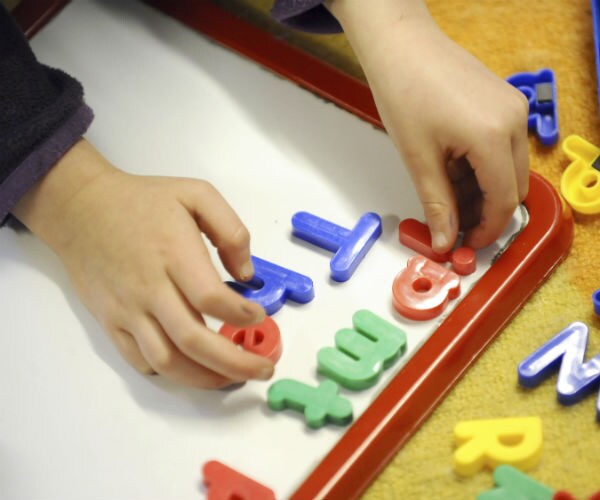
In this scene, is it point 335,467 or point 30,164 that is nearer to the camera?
point 335,467

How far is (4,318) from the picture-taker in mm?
618

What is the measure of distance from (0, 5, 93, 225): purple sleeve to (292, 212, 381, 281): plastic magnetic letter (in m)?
0.19

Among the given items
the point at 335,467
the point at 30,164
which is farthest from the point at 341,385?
the point at 30,164

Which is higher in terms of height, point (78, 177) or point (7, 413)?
point (78, 177)

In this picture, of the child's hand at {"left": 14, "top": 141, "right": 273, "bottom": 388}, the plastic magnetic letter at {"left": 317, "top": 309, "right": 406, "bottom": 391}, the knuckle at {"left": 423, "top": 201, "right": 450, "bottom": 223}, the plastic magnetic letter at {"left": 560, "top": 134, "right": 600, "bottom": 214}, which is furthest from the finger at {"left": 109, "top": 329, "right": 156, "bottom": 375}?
the plastic magnetic letter at {"left": 560, "top": 134, "right": 600, "bottom": 214}

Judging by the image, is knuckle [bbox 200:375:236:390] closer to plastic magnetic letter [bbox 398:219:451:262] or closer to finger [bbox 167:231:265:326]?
finger [bbox 167:231:265:326]

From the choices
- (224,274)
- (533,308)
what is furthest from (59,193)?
(533,308)

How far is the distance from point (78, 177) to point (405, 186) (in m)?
0.25

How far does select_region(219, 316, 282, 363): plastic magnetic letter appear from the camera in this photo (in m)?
0.55

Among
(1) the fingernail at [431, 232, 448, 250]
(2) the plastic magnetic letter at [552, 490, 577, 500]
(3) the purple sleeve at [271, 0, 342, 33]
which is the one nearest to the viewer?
(2) the plastic magnetic letter at [552, 490, 577, 500]

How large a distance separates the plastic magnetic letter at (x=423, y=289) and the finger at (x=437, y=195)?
0.02 meters

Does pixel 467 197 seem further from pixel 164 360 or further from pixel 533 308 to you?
pixel 164 360

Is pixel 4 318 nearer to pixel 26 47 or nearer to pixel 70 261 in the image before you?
pixel 70 261

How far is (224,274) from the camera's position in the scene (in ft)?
1.98
